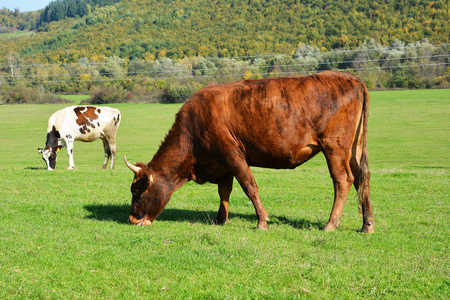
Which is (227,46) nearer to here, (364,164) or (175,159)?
(175,159)

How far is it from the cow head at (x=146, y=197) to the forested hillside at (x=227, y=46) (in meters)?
63.9

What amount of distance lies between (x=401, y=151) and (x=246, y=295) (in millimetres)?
33838

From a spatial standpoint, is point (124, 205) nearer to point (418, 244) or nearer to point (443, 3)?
point (418, 244)

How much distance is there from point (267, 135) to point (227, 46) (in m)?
102

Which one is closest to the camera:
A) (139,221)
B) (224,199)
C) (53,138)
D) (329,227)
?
(329,227)

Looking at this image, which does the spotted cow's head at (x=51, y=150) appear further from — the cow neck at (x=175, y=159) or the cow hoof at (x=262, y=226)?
the cow hoof at (x=262, y=226)

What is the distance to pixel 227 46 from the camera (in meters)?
108

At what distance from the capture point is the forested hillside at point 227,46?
260ft

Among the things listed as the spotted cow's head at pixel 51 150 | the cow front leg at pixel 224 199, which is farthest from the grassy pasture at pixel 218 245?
the spotted cow's head at pixel 51 150

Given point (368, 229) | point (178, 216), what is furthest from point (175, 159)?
point (368, 229)

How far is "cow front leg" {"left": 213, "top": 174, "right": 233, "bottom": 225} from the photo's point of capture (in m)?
8.79

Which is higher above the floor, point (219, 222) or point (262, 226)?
point (262, 226)

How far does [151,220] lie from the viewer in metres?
8.70

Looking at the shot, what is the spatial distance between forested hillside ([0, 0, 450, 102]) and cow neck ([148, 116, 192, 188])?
209 ft
